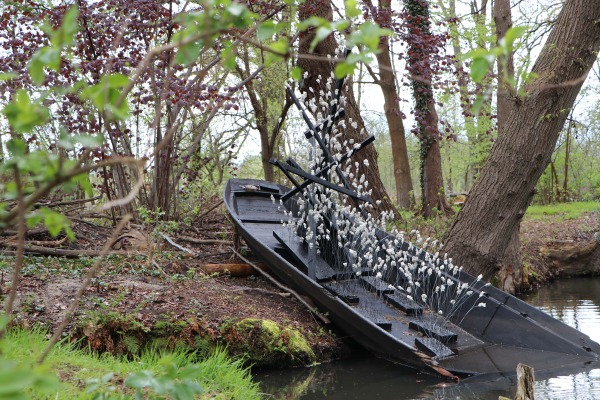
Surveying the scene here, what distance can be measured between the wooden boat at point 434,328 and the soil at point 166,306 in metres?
0.41

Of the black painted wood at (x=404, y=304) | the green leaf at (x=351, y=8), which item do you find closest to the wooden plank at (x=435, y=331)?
the black painted wood at (x=404, y=304)

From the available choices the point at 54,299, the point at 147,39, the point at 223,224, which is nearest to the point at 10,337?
the point at 54,299

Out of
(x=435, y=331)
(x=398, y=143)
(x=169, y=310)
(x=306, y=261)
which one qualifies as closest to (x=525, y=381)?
(x=435, y=331)

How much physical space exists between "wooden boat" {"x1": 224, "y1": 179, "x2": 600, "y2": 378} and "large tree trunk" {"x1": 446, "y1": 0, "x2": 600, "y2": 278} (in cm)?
102

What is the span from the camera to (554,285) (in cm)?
1080

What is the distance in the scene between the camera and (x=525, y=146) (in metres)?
6.91

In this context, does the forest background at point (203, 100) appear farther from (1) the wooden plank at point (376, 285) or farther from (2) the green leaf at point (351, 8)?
(1) the wooden plank at point (376, 285)

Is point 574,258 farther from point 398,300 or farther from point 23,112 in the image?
point 23,112

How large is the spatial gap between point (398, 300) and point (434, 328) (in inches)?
26.2

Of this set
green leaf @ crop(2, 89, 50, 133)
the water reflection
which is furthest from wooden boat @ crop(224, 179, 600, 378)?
green leaf @ crop(2, 89, 50, 133)

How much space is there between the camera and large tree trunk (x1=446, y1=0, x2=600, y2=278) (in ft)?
21.8

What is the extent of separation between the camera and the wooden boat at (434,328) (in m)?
5.27

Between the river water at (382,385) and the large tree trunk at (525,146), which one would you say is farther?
the large tree trunk at (525,146)

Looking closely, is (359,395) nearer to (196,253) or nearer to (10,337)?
(10,337)
